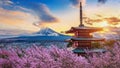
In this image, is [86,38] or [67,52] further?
[86,38]

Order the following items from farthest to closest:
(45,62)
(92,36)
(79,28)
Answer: (92,36)
(79,28)
(45,62)

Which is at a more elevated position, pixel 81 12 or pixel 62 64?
pixel 81 12

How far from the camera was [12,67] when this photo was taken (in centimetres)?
677

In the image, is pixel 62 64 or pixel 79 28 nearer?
pixel 62 64

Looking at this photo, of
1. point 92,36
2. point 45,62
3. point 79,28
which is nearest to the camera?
point 45,62

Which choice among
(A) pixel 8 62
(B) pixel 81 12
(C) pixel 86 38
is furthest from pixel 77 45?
(A) pixel 8 62

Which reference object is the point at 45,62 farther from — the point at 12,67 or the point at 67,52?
the point at 12,67

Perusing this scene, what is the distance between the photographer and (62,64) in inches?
224

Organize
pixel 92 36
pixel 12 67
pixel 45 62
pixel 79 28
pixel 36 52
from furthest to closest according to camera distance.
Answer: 1. pixel 92 36
2. pixel 79 28
3. pixel 12 67
4. pixel 36 52
5. pixel 45 62

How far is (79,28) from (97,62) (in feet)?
50.2

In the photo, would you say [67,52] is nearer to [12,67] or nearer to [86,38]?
[12,67]

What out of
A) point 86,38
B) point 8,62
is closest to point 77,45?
point 86,38

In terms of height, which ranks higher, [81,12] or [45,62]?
[81,12]

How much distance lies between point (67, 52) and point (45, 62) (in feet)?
1.46
